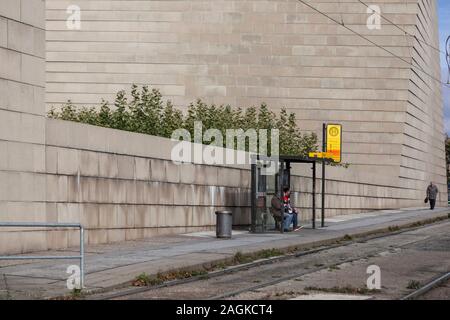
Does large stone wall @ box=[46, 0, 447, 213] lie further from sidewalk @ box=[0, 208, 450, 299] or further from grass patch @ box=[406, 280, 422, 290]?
grass patch @ box=[406, 280, 422, 290]

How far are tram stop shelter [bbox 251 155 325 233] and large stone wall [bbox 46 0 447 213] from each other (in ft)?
99.5

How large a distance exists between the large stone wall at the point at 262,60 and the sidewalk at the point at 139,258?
30148 millimetres

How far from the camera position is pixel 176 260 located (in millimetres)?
17469

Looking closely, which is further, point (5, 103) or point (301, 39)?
point (301, 39)

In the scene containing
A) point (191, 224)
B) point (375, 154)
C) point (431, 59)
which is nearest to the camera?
point (191, 224)

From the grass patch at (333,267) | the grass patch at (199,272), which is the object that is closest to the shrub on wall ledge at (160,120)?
the grass patch at (199,272)

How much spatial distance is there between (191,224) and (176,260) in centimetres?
981

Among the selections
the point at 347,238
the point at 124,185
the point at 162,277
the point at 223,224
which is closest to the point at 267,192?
the point at 347,238

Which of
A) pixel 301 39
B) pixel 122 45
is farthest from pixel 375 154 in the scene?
pixel 122 45

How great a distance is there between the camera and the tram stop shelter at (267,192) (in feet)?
88.6

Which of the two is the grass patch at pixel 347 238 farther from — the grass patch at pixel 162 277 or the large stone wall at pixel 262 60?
the large stone wall at pixel 262 60

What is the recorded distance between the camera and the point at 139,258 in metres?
18.1

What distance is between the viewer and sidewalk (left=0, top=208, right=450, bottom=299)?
45.0 ft
